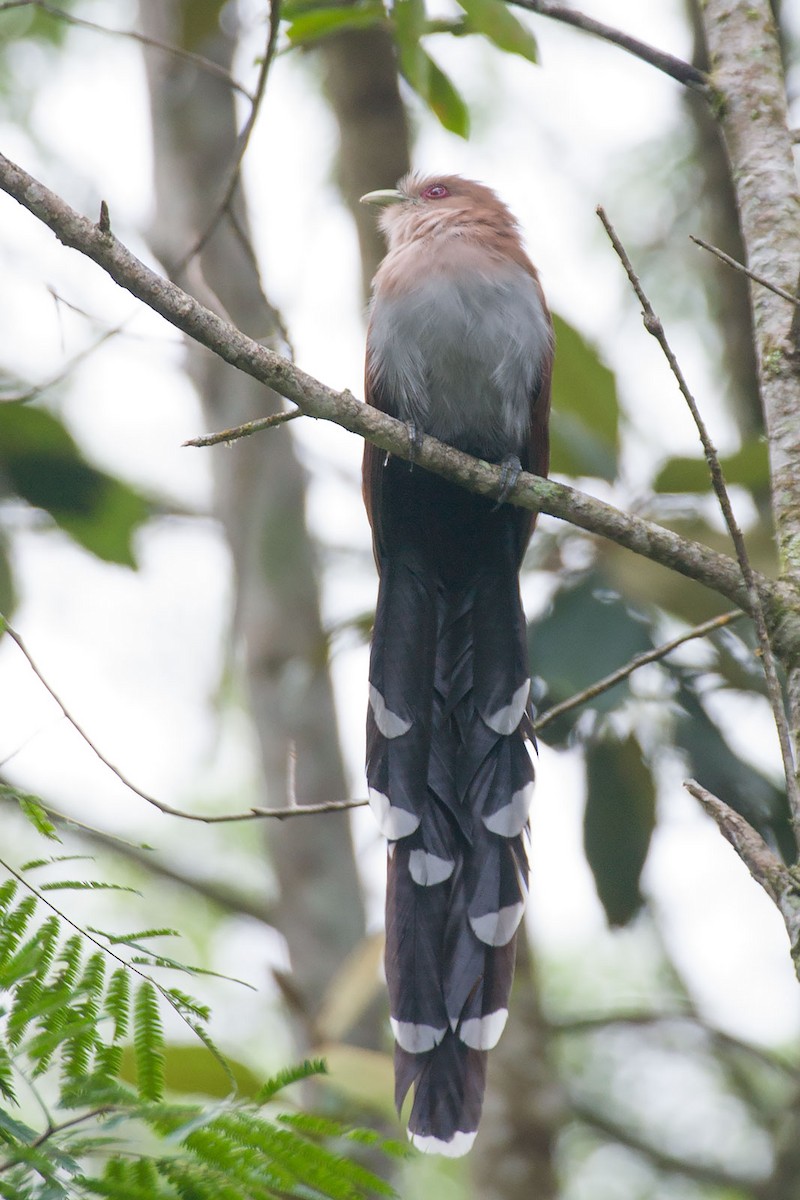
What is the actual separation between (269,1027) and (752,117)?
20.4ft

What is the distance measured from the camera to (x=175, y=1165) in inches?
59.2

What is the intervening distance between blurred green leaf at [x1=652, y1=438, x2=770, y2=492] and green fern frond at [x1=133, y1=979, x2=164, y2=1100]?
2.45 metres

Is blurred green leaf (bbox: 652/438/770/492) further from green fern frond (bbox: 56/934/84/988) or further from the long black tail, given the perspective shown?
green fern frond (bbox: 56/934/84/988)

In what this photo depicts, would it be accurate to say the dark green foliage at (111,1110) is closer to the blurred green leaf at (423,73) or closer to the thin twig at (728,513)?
the thin twig at (728,513)

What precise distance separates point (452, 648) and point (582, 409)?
121cm

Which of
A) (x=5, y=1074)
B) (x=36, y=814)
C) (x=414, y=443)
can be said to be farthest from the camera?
(x=414, y=443)

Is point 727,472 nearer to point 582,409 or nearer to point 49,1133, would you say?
point 582,409

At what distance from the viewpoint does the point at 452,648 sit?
332 centimetres

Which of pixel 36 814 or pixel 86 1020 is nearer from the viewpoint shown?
pixel 86 1020

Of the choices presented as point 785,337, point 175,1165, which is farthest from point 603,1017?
point 175,1165

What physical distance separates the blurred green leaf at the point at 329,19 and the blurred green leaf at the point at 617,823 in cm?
210

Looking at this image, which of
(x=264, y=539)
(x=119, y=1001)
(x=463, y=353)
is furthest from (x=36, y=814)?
(x=264, y=539)

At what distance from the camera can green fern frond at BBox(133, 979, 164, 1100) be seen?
1.71m

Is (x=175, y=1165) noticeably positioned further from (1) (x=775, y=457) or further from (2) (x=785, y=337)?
(2) (x=785, y=337)
